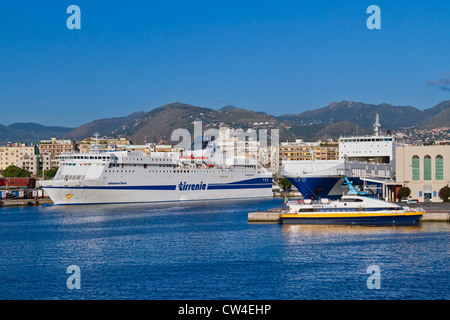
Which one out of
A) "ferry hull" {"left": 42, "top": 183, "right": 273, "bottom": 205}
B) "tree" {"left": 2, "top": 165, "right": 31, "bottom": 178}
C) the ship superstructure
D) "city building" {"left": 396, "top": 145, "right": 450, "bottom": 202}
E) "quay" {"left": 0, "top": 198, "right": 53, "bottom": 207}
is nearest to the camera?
the ship superstructure

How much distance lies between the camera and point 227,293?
20172mm

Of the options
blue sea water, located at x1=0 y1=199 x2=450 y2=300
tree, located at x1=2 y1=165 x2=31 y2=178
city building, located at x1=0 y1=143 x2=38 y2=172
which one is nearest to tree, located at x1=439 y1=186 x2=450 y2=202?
blue sea water, located at x1=0 y1=199 x2=450 y2=300

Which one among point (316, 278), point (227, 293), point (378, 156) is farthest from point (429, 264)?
point (378, 156)

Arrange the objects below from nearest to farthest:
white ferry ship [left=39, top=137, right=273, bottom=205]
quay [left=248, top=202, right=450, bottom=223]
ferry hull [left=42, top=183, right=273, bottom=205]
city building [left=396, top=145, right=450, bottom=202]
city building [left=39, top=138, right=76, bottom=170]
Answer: quay [left=248, top=202, right=450, bottom=223] → city building [left=396, top=145, right=450, bottom=202] → ferry hull [left=42, top=183, right=273, bottom=205] → white ferry ship [left=39, top=137, right=273, bottom=205] → city building [left=39, top=138, right=76, bottom=170]

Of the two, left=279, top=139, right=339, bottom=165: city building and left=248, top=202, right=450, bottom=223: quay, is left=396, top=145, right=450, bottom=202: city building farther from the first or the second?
left=279, top=139, right=339, bottom=165: city building

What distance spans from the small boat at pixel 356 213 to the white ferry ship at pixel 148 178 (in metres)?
29.1

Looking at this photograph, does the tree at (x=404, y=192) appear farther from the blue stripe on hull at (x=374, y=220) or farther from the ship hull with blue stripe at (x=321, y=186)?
the blue stripe on hull at (x=374, y=220)

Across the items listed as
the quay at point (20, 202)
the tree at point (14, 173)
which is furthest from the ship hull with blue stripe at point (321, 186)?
the tree at point (14, 173)

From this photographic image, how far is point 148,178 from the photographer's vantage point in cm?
6588

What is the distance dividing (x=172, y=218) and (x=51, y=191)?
61.6 feet

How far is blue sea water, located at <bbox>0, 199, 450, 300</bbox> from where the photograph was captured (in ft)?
67.3

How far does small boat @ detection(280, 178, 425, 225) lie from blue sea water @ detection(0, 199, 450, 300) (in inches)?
30.1

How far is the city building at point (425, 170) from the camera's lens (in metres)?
49.0

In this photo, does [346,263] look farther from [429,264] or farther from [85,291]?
[85,291]
